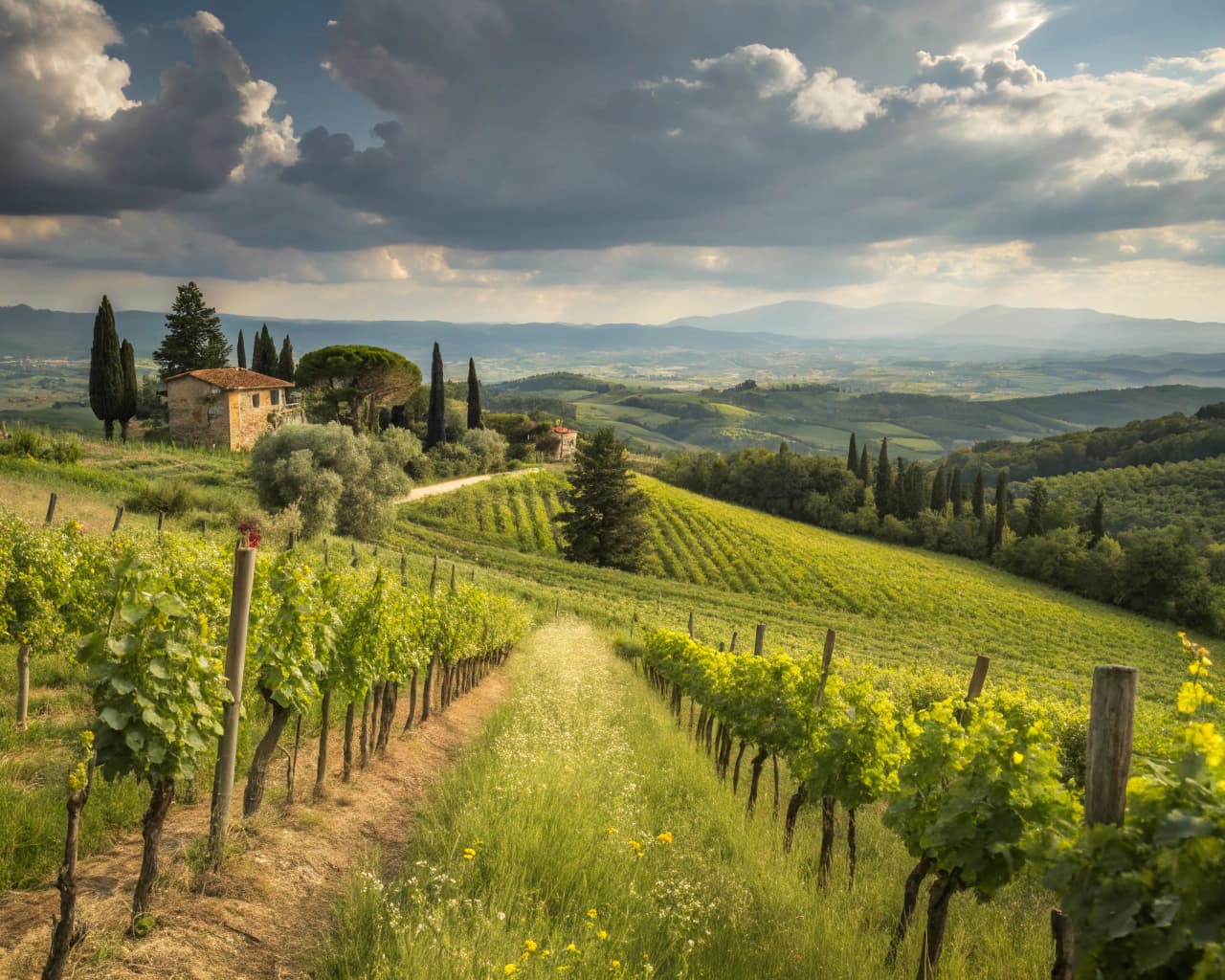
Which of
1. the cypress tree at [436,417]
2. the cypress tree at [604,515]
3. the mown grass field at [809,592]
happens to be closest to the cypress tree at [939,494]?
the mown grass field at [809,592]

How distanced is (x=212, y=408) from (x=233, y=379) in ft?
8.07

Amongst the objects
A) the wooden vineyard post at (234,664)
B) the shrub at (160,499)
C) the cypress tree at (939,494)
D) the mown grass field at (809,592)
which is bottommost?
the mown grass field at (809,592)

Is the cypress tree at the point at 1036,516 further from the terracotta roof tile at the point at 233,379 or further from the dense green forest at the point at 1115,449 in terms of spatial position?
the terracotta roof tile at the point at 233,379

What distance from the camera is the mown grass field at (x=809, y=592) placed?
34906 mm

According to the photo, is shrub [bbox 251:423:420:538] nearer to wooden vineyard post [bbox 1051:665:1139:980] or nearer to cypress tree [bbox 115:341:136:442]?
cypress tree [bbox 115:341:136:442]

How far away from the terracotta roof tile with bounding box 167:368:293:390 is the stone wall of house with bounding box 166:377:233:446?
1.82 feet

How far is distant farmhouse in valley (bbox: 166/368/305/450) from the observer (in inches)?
1879

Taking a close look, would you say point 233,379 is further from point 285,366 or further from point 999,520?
point 999,520

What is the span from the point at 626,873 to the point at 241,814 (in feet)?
14.0

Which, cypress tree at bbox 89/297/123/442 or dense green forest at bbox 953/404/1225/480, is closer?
cypress tree at bbox 89/297/123/442

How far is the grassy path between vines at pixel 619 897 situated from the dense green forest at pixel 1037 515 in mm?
69672

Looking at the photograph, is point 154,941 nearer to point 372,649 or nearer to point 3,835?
point 3,835

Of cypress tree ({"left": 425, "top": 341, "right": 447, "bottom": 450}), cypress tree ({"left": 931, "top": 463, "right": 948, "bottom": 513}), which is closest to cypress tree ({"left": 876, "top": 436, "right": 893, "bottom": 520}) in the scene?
cypress tree ({"left": 931, "top": 463, "right": 948, "bottom": 513})

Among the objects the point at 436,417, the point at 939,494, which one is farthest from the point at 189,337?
the point at 939,494
